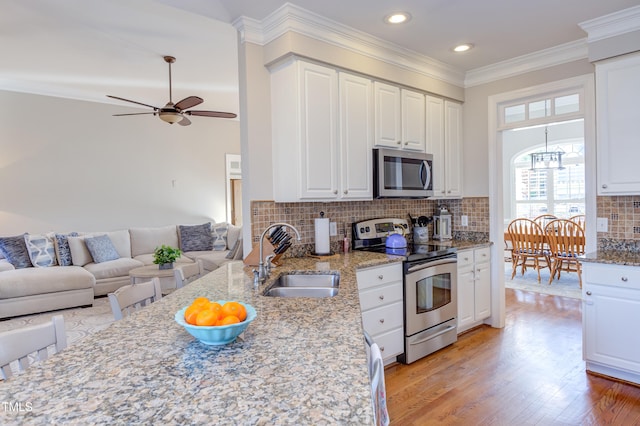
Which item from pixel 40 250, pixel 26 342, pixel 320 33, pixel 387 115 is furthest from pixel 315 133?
pixel 40 250

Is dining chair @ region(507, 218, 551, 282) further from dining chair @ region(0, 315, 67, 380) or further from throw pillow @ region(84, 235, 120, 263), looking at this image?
throw pillow @ region(84, 235, 120, 263)

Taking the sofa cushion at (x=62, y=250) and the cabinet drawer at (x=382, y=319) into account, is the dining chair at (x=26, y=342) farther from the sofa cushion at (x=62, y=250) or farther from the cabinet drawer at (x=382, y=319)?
the sofa cushion at (x=62, y=250)

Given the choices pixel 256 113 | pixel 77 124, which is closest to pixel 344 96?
pixel 256 113

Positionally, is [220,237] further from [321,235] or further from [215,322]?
[215,322]

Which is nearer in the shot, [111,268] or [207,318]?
[207,318]

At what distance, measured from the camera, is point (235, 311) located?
1.18 meters

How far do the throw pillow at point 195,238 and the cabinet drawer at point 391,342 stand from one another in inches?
178

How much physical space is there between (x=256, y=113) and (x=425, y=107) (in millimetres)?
1742

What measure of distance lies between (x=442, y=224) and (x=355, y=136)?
155cm

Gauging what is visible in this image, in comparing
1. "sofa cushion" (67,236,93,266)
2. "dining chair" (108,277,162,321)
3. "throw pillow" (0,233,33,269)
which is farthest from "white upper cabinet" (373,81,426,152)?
"throw pillow" (0,233,33,269)

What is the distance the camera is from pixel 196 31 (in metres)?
3.42

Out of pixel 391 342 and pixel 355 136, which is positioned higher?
pixel 355 136

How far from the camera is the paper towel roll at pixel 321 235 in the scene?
9.62 feet

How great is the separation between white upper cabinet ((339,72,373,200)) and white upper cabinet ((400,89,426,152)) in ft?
1.42
